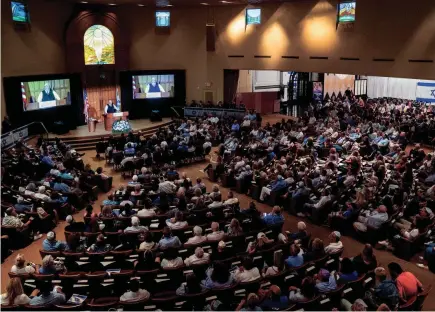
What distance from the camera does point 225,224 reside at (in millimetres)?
9180

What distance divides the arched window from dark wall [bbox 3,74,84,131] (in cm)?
139

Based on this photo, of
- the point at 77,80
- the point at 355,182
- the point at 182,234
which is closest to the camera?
the point at 182,234

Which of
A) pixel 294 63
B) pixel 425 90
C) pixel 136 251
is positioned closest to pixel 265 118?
pixel 294 63

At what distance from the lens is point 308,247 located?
823cm

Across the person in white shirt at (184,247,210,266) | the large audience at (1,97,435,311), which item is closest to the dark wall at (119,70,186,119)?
the large audience at (1,97,435,311)

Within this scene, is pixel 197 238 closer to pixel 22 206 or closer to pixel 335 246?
pixel 335 246

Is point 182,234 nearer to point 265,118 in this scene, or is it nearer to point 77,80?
point 77,80

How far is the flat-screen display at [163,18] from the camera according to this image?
23828 millimetres

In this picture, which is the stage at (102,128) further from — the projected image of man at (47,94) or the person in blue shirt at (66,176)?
the person in blue shirt at (66,176)

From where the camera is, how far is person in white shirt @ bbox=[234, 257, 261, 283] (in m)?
6.78

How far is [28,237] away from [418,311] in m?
7.98

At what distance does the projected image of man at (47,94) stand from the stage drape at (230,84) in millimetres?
9214

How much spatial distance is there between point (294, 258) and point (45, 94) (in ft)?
52.2

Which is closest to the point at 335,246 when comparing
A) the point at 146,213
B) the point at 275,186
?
the point at 146,213
